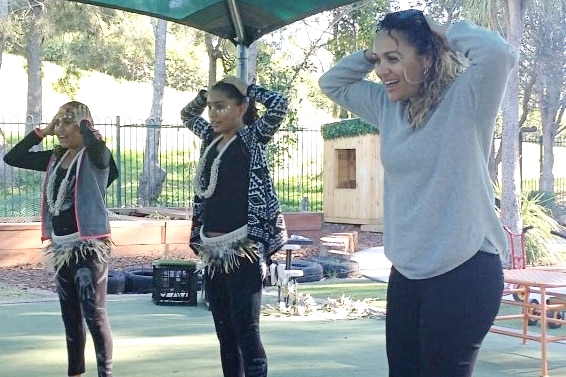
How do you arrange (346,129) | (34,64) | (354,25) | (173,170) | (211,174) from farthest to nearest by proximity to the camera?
1. (173,170)
2. (34,64)
3. (354,25)
4. (346,129)
5. (211,174)

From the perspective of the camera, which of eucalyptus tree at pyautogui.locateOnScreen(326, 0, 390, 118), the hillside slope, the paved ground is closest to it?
the paved ground

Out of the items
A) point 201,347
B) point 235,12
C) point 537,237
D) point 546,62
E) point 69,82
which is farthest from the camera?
point 69,82

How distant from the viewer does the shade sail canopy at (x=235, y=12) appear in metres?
5.18

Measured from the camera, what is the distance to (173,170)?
2236 centimetres

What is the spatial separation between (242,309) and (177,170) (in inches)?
726

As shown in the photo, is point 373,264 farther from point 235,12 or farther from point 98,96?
point 98,96

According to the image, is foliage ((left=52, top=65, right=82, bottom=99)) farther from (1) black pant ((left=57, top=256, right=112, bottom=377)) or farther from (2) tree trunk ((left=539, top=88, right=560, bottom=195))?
(1) black pant ((left=57, top=256, right=112, bottom=377))

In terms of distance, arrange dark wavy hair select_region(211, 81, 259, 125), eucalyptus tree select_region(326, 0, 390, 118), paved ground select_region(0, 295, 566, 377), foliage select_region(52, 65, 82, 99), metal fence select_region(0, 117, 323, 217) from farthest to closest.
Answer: foliage select_region(52, 65, 82, 99), eucalyptus tree select_region(326, 0, 390, 118), metal fence select_region(0, 117, 323, 217), paved ground select_region(0, 295, 566, 377), dark wavy hair select_region(211, 81, 259, 125)

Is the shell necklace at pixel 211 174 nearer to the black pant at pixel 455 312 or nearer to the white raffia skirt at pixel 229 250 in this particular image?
the white raffia skirt at pixel 229 250

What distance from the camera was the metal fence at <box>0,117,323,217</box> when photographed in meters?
15.2

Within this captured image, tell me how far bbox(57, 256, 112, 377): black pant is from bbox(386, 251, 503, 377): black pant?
2347 millimetres

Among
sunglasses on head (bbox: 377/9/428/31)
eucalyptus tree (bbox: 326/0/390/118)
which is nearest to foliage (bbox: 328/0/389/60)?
eucalyptus tree (bbox: 326/0/390/118)

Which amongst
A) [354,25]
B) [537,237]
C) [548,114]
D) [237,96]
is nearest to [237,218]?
[237,96]

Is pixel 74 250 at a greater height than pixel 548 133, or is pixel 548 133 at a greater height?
pixel 548 133
